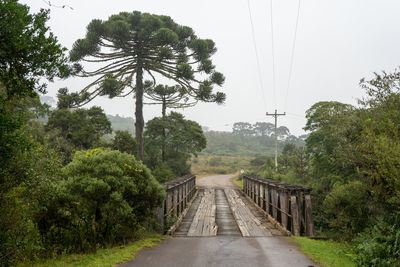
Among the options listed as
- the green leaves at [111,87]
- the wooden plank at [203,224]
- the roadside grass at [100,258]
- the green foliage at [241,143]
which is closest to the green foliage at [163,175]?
the green leaves at [111,87]

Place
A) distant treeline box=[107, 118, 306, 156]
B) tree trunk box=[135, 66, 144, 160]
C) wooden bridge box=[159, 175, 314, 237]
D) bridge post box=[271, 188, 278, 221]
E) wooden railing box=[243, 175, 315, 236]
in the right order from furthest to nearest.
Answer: distant treeline box=[107, 118, 306, 156]
tree trunk box=[135, 66, 144, 160]
bridge post box=[271, 188, 278, 221]
wooden bridge box=[159, 175, 314, 237]
wooden railing box=[243, 175, 315, 236]

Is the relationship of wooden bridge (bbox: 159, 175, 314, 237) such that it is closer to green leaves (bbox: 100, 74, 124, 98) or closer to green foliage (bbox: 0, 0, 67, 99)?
green foliage (bbox: 0, 0, 67, 99)

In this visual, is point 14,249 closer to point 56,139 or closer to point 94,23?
point 56,139

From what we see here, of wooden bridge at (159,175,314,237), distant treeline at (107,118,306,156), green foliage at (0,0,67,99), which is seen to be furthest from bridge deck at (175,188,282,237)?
distant treeline at (107,118,306,156)

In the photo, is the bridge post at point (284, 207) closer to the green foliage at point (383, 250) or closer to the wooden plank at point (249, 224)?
the wooden plank at point (249, 224)

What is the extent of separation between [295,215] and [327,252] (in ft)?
7.45

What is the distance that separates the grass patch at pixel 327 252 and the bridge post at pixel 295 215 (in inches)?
29.1

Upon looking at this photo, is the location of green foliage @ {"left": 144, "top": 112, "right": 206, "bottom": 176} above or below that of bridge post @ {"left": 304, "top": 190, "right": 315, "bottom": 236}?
above

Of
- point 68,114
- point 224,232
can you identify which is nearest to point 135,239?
point 224,232

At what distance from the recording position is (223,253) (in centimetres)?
659

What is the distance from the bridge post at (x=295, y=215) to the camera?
8734mm

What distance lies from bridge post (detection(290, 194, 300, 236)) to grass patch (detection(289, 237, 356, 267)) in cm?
74

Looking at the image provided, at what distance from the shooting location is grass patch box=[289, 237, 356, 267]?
5.87m

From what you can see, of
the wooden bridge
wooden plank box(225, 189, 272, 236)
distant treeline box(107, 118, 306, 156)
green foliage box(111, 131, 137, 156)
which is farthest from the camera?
distant treeline box(107, 118, 306, 156)
